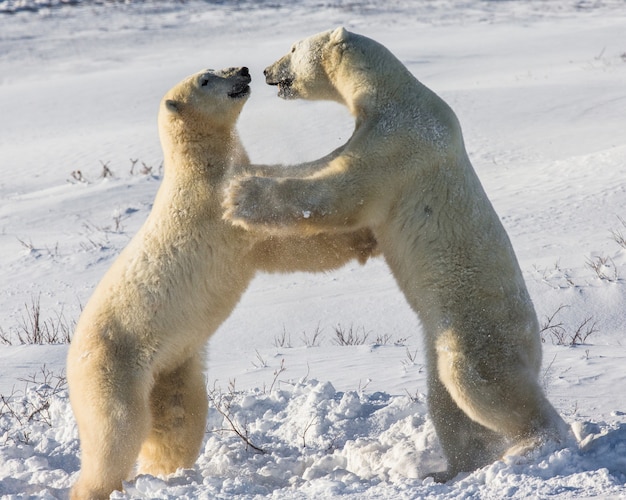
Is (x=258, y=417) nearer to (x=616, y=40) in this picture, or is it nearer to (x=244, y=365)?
(x=244, y=365)

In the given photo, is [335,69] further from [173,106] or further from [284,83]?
[173,106]

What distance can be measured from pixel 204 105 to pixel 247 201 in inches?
29.9

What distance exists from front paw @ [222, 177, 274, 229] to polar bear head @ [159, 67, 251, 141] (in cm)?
56

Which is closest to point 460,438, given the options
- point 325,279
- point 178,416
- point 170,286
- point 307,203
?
point 307,203

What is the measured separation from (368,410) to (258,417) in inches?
24.0

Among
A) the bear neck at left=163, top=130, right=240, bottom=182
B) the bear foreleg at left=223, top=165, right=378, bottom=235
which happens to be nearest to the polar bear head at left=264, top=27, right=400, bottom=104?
the bear neck at left=163, top=130, right=240, bottom=182

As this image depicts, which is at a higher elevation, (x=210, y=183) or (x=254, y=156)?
(x=210, y=183)

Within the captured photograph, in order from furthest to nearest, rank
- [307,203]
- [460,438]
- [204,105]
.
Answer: [204,105], [460,438], [307,203]

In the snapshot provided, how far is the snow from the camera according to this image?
417 centimetres

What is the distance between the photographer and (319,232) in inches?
147

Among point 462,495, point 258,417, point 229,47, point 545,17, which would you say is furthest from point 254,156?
point 545,17

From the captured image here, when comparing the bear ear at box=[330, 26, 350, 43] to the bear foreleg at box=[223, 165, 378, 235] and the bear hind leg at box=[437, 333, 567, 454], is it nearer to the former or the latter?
the bear foreleg at box=[223, 165, 378, 235]

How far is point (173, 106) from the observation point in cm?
425

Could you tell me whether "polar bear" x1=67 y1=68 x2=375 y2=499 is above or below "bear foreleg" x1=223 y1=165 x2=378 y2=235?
below
